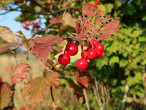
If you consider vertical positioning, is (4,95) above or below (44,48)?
below

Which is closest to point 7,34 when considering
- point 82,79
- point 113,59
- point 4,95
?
point 4,95

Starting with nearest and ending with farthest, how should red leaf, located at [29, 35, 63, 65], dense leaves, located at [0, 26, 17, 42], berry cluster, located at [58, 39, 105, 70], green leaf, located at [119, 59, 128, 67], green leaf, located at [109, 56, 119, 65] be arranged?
red leaf, located at [29, 35, 63, 65], berry cluster, located at [58, 39, 105, 70], dense leaves, located at [0, 26, 17, 42], green leaf, located at [109, 56, 119, 65], green leaf, located at [119, 59, 128, 67]

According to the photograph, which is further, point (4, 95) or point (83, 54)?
point (4, 95)

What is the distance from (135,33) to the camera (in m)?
2.44

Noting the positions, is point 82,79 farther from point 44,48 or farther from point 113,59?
point 113,59

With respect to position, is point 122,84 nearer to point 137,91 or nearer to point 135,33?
point 137,91

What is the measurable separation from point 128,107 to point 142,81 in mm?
1053

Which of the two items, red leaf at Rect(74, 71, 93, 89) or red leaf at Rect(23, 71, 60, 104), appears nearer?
red leaf at Rect(23, 71, 60, 104)

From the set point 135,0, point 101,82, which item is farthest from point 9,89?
point 135,0

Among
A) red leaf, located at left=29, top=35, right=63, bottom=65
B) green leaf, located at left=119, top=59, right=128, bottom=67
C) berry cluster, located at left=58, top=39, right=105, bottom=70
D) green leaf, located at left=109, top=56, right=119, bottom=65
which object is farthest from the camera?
green leaf, located at left=119, top=59, right=128, bottom=67

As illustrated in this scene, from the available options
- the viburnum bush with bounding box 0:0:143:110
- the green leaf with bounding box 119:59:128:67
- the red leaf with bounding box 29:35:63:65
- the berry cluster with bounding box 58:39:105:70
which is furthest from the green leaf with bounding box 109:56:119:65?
the red leaf with bounding box 29:35:63:65

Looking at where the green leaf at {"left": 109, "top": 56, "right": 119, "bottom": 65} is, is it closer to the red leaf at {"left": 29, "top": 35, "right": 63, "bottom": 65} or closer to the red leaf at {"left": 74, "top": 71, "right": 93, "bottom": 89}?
the red leaf at {"left": 74, "top": 71, "right": 93, "bottom": 89}

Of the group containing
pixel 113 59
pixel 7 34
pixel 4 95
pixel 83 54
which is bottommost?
pixel 4 95

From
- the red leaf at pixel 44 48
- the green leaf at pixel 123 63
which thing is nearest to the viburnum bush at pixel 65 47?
the red leaf at pixel 44 48
